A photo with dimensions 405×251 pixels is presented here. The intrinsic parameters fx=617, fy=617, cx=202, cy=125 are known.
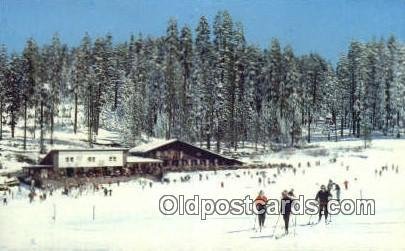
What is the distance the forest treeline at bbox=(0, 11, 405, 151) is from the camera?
139 ft

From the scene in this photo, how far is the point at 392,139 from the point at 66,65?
53.6 metres

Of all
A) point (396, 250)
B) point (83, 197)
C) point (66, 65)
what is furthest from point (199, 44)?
point (66, 65)

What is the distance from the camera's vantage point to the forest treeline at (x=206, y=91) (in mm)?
42438

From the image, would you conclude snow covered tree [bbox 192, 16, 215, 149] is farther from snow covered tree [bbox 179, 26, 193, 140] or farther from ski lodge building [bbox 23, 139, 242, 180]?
ski lodge building [bbox 23, 139, 242, 180]

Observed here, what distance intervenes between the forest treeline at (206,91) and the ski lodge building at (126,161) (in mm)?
1016

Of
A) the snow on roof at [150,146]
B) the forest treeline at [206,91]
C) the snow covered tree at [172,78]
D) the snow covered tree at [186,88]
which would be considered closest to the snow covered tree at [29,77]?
the forest treeline at [206,91]

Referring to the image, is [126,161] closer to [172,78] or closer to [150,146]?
[150,146]

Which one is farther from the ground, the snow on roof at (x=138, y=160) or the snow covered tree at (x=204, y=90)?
the snow covered tree at (x=204, y=90)

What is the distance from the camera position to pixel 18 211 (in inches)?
1030

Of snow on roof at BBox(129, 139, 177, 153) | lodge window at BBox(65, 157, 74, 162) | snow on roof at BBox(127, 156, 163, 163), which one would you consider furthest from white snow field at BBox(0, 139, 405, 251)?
snow on roof at BBox(129, 139, 177, 153)

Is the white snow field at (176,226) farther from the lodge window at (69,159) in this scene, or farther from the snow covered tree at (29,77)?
the snow covered tree at (29,77)

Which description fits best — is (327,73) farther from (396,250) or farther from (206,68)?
(396,250)

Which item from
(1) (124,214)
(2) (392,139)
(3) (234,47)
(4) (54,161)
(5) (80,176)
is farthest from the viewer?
(2) (392,139)

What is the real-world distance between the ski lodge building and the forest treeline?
1.02 metres
